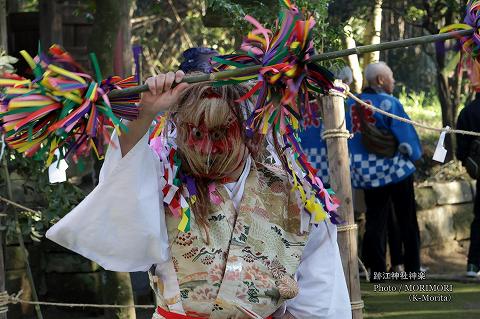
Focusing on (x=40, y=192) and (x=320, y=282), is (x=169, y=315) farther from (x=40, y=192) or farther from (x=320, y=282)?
(x=40, y=192)

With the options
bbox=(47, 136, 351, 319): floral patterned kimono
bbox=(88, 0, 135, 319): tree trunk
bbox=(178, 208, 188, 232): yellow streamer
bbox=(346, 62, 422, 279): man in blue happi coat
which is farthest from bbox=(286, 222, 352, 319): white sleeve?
bbox=(346, 62, 422, 279): man in blue happi coat

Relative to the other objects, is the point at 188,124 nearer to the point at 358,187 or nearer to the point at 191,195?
the point at 191,195

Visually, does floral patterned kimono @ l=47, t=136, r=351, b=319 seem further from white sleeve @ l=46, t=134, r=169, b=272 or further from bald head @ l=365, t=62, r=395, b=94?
bald head @ l=365, t=62, r=395, b=94


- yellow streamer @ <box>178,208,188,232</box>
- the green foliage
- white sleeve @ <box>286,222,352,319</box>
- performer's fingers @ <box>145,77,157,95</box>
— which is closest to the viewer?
performer's fingers @ <box>145,77,157,95</box>

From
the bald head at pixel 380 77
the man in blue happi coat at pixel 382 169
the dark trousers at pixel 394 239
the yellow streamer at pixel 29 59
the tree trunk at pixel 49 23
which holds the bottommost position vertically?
the dark trousers at pixel 394 239

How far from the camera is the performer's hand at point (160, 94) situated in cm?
243

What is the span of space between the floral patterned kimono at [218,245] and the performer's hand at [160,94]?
10 cm

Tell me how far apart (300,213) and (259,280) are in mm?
262

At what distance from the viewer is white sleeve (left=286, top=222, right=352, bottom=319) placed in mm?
2771

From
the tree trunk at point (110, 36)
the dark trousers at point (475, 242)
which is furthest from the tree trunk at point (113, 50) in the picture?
the dark trousers at point (475, 242)

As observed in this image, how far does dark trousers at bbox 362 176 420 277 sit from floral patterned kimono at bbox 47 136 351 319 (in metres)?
4.31

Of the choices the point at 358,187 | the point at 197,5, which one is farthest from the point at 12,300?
the point at 197,5

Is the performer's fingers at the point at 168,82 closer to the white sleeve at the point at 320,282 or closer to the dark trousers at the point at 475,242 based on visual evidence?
the white sleeve at the point at 320,282

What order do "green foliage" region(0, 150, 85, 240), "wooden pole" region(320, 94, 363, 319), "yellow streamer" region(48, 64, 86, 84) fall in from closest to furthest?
1. "yellow streamer" region(48, 64, 86, 84)
2. "wooden pole" region(320, 94, 363, 319)
3. "green foliage" region(0, 150, 85, 240)
